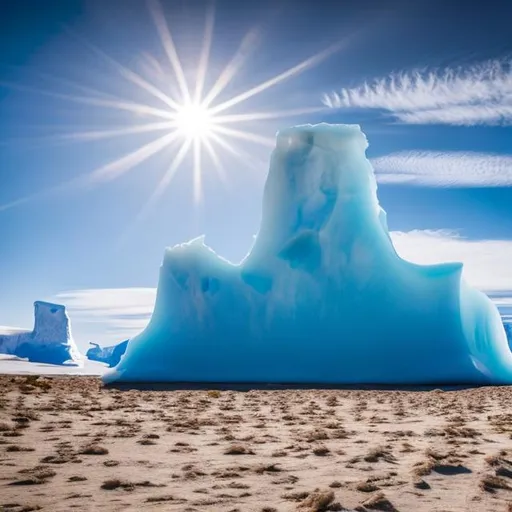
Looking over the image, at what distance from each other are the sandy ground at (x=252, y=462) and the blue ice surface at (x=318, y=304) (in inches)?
494

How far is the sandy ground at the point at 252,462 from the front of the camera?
3.99m

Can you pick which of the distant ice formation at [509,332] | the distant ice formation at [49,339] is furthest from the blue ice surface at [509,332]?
the distant ice formation at [49,339]

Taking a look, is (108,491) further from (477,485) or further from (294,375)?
(294,375)

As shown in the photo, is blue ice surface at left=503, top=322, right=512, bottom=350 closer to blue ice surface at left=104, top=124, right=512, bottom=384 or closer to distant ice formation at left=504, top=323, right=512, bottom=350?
distant ice formation at left=504, top=323, right=512, bottom=350

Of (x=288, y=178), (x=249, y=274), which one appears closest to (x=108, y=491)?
(x=249, y=274)

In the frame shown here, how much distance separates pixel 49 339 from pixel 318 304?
199 feet

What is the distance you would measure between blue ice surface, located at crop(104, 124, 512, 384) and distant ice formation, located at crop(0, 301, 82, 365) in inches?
2168

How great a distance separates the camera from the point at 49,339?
245 feet

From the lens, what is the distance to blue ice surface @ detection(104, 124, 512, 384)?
2167 cm

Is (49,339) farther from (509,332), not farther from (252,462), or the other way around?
(252,462)

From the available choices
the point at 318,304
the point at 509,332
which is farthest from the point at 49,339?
the point at 318,304

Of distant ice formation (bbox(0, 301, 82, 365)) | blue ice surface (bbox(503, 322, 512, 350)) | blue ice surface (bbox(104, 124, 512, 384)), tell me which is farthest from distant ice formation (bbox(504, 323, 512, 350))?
distant ice formation (bbox(0, 301, 82, 365))

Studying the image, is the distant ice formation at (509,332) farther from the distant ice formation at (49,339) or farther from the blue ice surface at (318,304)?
the distant ice formation at (49,339)

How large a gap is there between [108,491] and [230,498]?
96cm
